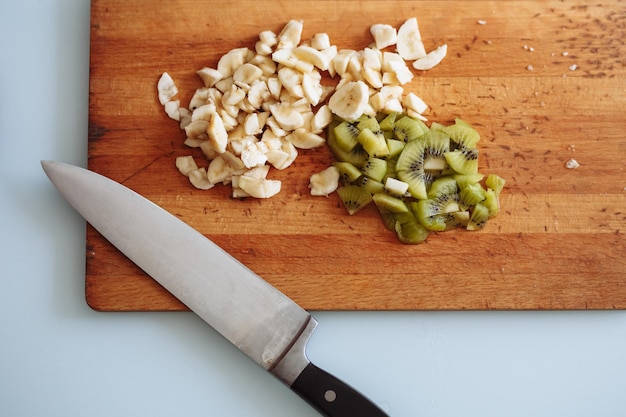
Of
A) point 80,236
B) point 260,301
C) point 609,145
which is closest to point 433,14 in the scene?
point 609,145

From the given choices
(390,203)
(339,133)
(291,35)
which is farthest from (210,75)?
(390,203)

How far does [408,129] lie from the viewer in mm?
1671

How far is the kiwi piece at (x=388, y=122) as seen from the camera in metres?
1.68

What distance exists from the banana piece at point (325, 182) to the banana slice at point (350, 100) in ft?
0.47

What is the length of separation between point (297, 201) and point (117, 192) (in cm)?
46

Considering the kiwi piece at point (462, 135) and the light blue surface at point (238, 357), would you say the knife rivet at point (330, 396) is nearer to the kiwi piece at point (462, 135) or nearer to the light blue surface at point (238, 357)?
the light blue surface at point (238, 357)

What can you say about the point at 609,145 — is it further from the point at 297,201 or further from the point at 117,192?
A: the point at 117,192

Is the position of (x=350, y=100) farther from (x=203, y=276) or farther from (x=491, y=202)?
(x=203, y=276)

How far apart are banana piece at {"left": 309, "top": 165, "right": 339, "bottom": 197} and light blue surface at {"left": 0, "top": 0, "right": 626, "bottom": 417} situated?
320 millimetres

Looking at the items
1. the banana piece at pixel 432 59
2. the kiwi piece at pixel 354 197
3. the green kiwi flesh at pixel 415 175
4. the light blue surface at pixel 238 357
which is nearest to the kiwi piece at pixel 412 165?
the green kiwi flesh at pixel 415 175

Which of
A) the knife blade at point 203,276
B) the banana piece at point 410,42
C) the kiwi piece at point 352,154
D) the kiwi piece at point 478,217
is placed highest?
the banana piece at point 410,42

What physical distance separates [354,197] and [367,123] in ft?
0.63

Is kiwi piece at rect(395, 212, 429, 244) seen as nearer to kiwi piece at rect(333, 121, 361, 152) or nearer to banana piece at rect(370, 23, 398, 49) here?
kiwi piece at rect(333, 121, 361, 152)

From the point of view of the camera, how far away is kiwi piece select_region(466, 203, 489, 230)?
5.44 feet
